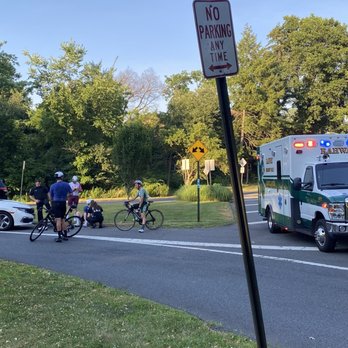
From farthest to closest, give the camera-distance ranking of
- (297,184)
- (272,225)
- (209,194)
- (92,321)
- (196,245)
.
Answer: (209,194), (272,225), (196,245), (297,184), (92,321)

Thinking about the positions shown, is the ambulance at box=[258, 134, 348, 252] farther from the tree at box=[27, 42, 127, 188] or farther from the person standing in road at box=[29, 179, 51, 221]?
the tree at box=[27, 42, 127, 188]

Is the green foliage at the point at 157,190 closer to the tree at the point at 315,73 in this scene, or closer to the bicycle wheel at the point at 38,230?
the tree at the point at 315,73

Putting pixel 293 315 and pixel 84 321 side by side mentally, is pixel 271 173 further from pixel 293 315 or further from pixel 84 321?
pixel 84 321

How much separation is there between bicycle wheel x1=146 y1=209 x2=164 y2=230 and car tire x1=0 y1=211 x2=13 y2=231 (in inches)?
181

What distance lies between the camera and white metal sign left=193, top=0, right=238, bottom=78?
11.1ft

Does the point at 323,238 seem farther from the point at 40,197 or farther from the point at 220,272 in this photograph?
the point at 40,197

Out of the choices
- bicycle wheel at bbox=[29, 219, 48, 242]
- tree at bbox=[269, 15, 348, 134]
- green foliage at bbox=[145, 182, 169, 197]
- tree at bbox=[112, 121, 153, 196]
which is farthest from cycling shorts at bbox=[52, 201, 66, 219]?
tree at bbox=[269, 15, 348, 134]

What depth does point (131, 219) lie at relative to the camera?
16359mm

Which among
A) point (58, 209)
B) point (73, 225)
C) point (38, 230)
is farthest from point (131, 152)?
point (58, 209)

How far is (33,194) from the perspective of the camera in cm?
1750

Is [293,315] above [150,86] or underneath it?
underneath

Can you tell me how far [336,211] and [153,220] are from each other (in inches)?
272

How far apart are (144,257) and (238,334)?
5418mm

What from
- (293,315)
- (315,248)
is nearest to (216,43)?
(293,315)
